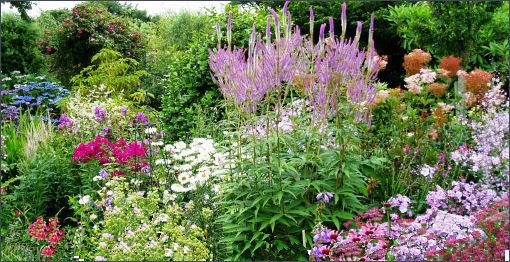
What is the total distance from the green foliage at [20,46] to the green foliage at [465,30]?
822 cm

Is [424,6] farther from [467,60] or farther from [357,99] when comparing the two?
[357,99]

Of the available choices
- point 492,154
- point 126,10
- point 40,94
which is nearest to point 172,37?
point 40,94

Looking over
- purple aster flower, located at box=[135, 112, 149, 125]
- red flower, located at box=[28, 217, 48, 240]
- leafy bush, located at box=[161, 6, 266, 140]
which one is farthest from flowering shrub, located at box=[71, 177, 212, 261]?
leafy bush, located at box=[161, 6, 266, 140]

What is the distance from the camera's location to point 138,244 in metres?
3.91

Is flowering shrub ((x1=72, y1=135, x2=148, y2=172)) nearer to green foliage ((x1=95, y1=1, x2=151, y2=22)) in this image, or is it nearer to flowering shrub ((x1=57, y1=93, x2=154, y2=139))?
flowering shrub ((x1=57, y1=93, x2=154, y2=139))

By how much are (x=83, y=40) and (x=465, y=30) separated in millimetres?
7787

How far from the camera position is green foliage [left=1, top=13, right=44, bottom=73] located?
12.8 m

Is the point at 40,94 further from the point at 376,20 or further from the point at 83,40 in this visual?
the point at 376,20

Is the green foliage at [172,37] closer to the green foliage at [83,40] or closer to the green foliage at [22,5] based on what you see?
the green foliage at [83,40]

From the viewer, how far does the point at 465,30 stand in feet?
24.1

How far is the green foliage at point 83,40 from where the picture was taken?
1202 centimetres

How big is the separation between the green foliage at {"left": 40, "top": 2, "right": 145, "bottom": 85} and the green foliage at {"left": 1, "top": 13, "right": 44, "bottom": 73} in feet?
1.23

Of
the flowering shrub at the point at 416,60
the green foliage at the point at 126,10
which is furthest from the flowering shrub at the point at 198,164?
the green foliage at the point at 126,10

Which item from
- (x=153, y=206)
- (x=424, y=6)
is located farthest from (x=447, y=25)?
(x=153, y=206)
